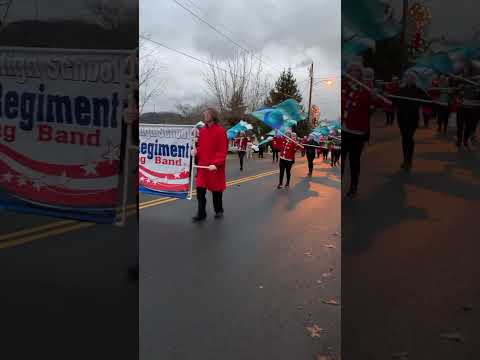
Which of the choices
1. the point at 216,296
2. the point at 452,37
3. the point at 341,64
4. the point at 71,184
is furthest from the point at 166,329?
the point at 452,37

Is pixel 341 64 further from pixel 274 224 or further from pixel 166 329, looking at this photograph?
pixel 274 224

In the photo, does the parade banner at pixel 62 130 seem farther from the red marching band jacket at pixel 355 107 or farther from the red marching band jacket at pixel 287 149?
the red marching band jacket at pixel 287 149

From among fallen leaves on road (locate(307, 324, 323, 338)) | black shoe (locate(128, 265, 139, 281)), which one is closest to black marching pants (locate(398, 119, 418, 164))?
black shoe (locate(128, 265, 139, 281))

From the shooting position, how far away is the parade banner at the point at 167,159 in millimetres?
6953

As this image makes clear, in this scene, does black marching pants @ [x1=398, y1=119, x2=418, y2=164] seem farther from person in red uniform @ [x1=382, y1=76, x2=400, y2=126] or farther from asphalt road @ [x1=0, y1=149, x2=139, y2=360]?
asphalt road @ [x1=0, y1=149, x2=139, y2=360]

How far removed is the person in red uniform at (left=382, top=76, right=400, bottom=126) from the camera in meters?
1.62

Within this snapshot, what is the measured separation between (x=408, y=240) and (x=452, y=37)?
79 centimetres

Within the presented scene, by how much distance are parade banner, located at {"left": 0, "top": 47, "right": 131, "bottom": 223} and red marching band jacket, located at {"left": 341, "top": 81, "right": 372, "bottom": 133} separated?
964mm

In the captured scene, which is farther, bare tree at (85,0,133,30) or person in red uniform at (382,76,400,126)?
bare tree at (85,0,133,30)

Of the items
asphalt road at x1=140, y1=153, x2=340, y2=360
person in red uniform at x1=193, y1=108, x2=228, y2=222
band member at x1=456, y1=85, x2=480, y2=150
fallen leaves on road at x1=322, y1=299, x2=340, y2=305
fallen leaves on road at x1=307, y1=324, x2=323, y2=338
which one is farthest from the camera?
person in red uniform at x1=193, y1=108, x2=228, y2=222

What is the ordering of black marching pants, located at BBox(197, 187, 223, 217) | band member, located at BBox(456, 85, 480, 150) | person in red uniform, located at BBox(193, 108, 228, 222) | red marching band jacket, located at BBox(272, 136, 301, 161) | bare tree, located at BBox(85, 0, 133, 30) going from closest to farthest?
band member, located at BBox(456, 85, 480, 150)
bare tree, located at BBox(85, 0, 133, 30)
person in red uniform, located at BBox(193, 108, 228, 222)
black marching pants, located at BBox(197, 187, 223, 217)
red marching band jacket, located at BBox(272, 136, 301, 161)

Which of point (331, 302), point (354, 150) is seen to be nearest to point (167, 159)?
point (331, 302)

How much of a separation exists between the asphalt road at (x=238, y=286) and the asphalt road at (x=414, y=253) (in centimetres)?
102

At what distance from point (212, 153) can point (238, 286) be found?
299 centimetres
